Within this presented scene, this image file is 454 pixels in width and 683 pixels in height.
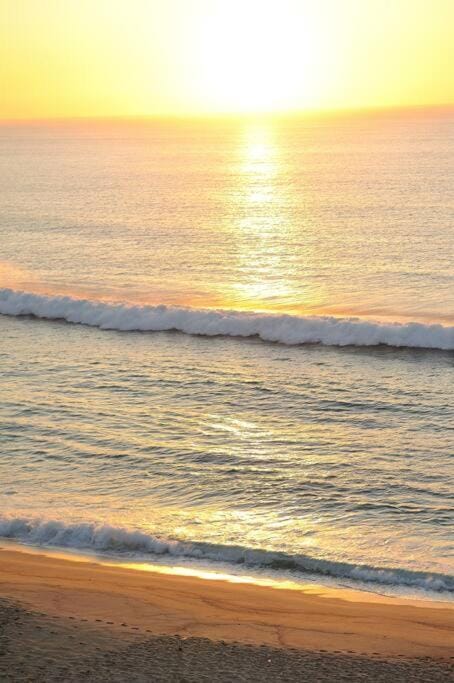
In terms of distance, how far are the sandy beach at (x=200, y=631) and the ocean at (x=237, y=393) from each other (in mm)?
1124

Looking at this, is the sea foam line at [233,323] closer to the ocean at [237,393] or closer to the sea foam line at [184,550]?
the ocean at [237,393]

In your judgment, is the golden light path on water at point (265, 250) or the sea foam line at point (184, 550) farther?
the golden light path on water at point (265, 250)

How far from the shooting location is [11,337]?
110ft

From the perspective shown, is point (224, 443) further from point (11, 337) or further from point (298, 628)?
point (11, 337)

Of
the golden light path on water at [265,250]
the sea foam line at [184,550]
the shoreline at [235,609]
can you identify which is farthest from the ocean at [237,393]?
the shoreline at [235,609]

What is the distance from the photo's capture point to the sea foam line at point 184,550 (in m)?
15.2

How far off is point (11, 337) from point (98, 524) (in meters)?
17.4

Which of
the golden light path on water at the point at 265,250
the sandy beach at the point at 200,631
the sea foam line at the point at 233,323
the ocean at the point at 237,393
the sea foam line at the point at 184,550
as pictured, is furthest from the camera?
the golden light path on water at the point at 265,250

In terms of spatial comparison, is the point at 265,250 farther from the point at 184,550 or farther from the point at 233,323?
the point at 184,550

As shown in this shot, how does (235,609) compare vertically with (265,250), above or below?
below

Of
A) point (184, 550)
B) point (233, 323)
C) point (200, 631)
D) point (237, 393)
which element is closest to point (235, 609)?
point (200, 631)

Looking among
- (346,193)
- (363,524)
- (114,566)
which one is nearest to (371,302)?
(363,524)

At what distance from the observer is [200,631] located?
511 inches

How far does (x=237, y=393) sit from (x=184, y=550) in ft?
32.1
